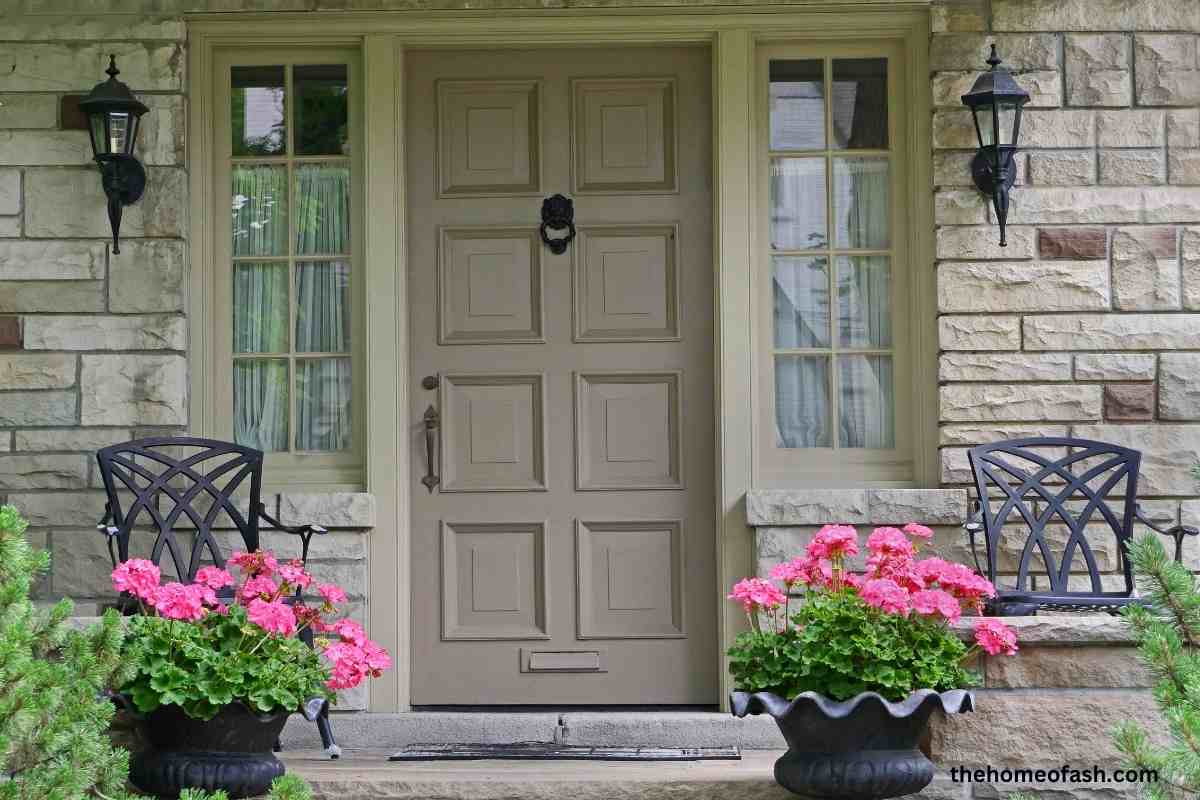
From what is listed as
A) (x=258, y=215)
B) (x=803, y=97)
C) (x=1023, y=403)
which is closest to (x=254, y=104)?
(x=258, y=215)

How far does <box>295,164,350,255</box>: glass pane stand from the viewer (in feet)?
16.5

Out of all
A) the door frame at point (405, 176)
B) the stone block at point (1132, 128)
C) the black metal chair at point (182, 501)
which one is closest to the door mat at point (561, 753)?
Result: the black metal chair at point (182, 501)

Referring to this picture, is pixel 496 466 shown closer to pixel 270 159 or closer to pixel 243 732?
pixel 270 159

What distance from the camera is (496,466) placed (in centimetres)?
496

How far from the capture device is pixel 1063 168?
4.82 meters

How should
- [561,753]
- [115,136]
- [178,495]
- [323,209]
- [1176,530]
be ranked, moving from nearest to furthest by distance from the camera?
1. [561,753]
2. [1176,530]
3. [178,495]
4. [115,136]
5. [323,209]

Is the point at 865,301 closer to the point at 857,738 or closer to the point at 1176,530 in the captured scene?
the point at 1176,530

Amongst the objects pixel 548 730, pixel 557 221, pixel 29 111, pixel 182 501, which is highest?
pixel 29 111

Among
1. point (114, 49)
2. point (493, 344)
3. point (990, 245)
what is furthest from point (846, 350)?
point (114, 49)

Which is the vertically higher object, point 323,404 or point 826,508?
point 323,404

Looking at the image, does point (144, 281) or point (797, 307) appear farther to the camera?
point (797, 307)

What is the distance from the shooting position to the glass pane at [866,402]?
496 cm

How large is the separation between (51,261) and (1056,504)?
3.28m

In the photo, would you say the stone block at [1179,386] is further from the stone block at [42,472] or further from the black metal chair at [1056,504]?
the stone block at [42,472]
